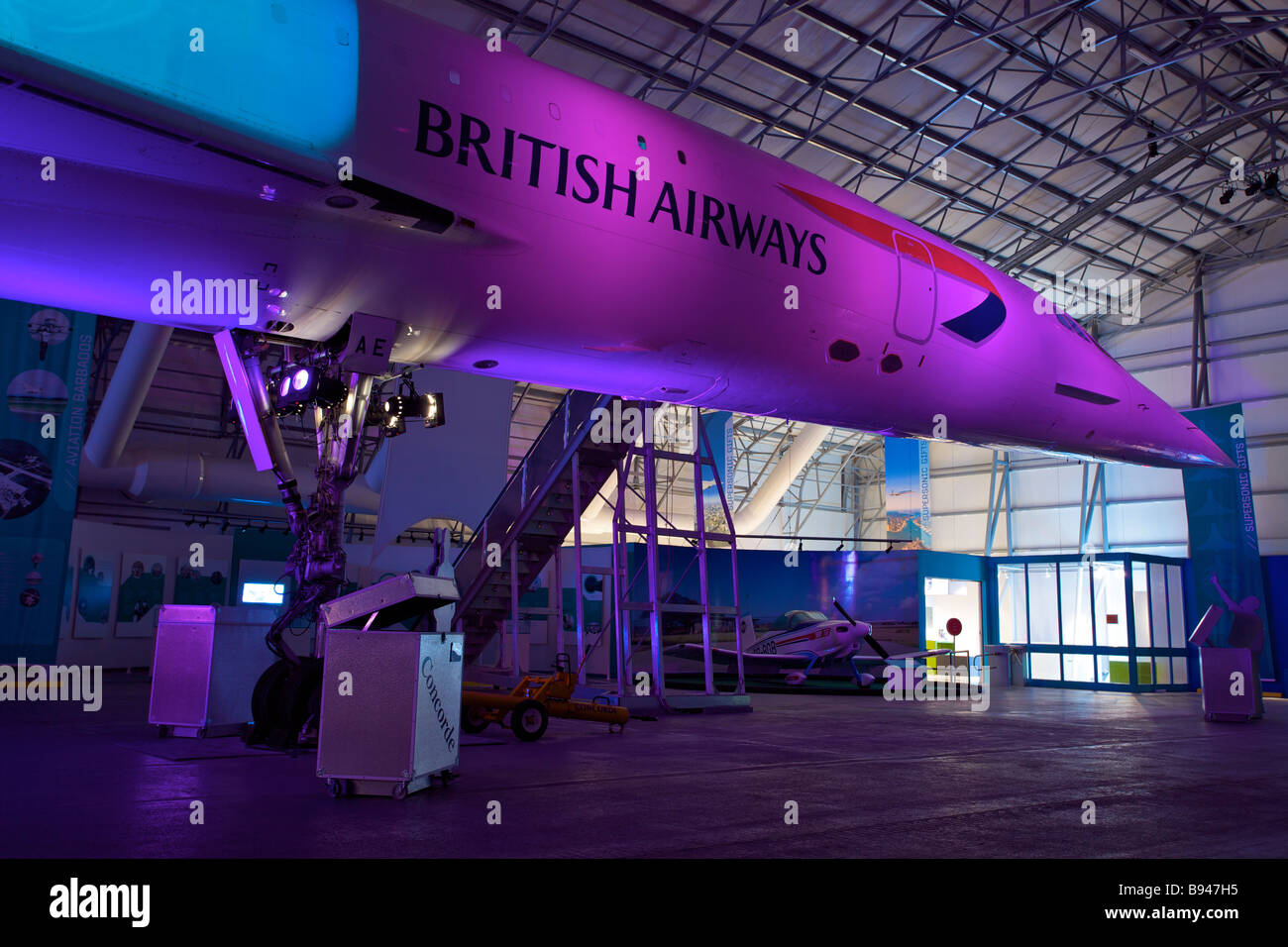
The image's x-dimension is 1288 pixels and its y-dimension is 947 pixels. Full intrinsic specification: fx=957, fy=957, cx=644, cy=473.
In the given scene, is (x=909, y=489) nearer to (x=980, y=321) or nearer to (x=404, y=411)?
(x=980, y=321)

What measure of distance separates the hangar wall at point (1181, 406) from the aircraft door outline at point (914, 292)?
25.9 metres

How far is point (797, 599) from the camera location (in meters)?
23.9

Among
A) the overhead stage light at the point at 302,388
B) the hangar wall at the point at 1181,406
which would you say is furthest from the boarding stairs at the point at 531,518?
the hangar wall at the point at 1181,406

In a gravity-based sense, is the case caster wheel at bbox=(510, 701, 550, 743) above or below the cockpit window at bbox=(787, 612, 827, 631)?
below

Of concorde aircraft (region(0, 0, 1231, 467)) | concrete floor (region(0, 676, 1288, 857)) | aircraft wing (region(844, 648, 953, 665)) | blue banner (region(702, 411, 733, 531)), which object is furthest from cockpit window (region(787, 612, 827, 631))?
concorde aircraft (region(0, 0, 1231, 467))

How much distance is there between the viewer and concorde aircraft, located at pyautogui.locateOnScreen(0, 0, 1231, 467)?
4.46m

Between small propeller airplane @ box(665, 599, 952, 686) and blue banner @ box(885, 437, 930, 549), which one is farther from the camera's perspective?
blue banner @ box(885, 437, 930, 549)

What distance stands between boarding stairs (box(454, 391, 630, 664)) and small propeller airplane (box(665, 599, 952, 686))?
25.9 ft

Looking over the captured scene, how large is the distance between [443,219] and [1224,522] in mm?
21354

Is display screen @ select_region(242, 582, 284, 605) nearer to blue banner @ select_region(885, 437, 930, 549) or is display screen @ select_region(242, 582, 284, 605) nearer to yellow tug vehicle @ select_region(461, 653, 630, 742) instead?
yellow tug vehicle @ select_region(461, 653, 630, 742)

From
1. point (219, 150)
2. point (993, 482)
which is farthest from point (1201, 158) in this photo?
point (219, 150)

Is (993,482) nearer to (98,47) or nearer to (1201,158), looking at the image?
(1201,158)

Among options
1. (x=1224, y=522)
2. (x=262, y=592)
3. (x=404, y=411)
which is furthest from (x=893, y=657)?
(x=404, y=411)

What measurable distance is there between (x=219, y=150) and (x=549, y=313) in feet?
7.35
